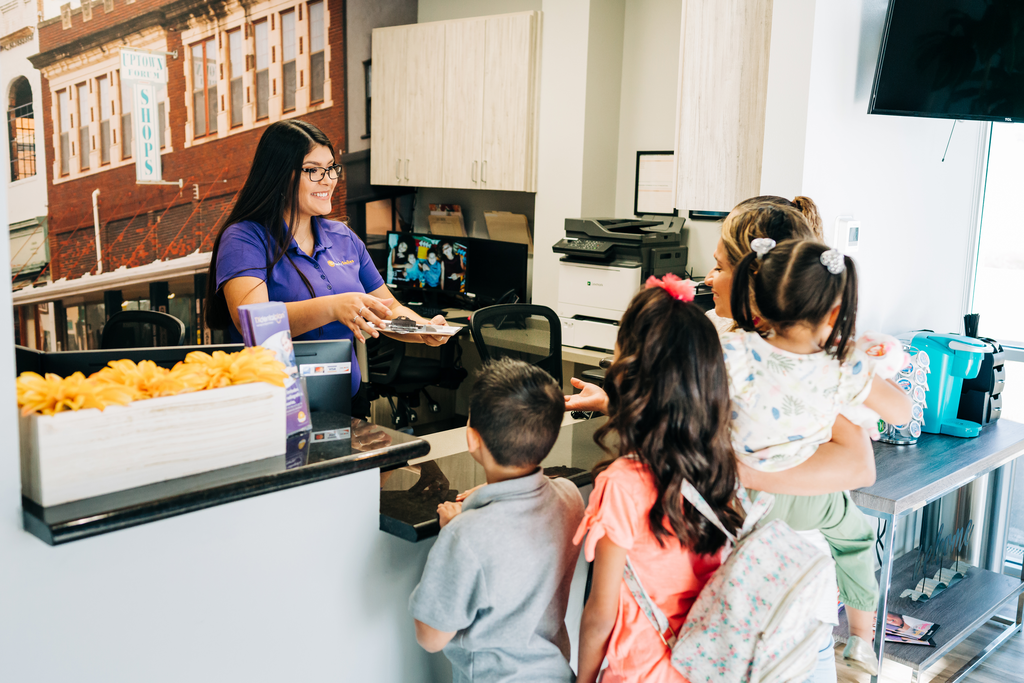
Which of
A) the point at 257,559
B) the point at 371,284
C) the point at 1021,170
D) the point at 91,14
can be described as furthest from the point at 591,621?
the point at 91,14

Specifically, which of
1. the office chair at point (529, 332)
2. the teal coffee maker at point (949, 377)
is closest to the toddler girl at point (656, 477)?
the office chair at point (529, 332)

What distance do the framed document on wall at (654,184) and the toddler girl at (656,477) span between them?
113 inches

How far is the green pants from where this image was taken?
154 cm

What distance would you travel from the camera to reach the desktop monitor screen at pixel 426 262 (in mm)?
4664

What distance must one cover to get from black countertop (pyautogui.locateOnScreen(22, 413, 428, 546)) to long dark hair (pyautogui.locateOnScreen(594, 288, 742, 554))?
0.41 meters

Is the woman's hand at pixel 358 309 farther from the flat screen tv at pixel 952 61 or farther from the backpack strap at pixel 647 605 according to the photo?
the flat screen tv at pixel 952 61

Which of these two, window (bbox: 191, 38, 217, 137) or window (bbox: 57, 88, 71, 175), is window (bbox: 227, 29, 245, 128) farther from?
A: window (bbox: 57, 88, 71, 175)

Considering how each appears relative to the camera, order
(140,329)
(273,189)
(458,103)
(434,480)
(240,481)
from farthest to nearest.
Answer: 1. (458,103)
2. (140,329)
3. (273,189)
4. (434,480)
5. (240,481)

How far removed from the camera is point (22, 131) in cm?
386

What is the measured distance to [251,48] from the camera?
439cm

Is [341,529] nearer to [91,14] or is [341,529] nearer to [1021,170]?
[1021,170]

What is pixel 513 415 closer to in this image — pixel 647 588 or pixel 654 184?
pixel 647 588

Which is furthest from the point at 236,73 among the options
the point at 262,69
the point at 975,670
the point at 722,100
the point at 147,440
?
the point at 975,670

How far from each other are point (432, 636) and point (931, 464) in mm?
1742
